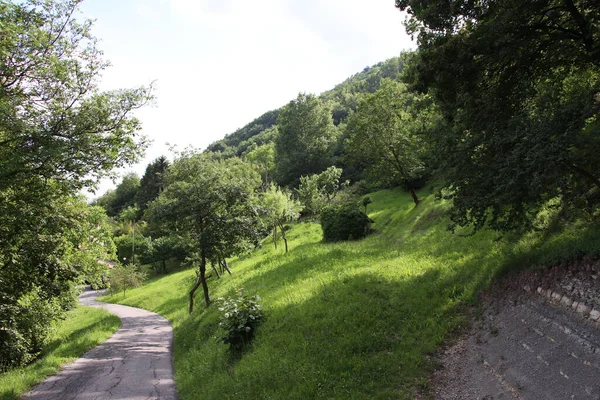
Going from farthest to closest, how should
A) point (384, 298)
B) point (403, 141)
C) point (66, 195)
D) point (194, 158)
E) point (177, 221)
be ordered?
point (403, 141), point (194, 158), point (177, 221), point (66, 195), point (384, 298)

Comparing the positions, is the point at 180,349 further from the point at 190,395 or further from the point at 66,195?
the point at 66,195

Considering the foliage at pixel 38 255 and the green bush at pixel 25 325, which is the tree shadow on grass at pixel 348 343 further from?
the green bush at pixel 25 325

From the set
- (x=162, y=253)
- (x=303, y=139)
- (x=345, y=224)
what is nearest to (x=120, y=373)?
(x=345, y=224)

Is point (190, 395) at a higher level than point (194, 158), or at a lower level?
lower

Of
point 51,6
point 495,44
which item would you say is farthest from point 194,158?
point 495,44

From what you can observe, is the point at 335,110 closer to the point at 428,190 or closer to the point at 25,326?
the point at 428,190

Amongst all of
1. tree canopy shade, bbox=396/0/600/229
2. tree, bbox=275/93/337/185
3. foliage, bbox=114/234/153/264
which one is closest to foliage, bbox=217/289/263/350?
tree canopy shade, bbox=396/0/600/229

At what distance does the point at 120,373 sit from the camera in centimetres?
1125

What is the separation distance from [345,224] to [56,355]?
1770 cm

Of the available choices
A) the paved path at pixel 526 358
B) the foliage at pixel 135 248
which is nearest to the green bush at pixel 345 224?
the paved path at pixel 526 358

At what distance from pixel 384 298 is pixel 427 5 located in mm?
8314

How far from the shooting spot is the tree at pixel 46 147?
29.1ft

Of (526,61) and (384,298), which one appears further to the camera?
(384,298)

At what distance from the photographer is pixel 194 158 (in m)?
22.3
